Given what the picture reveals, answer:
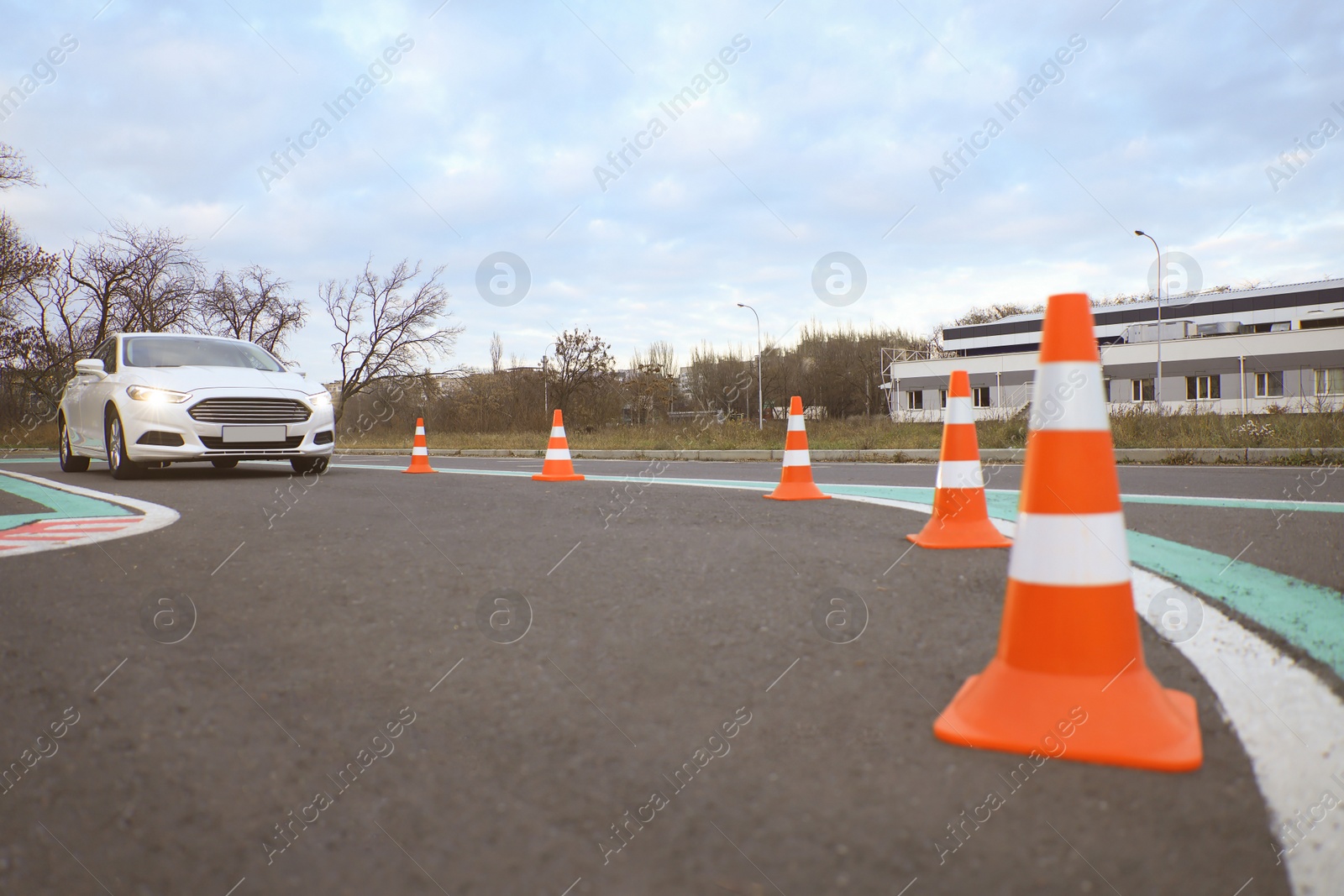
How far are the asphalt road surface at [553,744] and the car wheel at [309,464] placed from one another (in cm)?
577

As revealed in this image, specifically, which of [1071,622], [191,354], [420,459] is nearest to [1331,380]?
[420,459]

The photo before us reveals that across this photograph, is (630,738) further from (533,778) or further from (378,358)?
(378,358)

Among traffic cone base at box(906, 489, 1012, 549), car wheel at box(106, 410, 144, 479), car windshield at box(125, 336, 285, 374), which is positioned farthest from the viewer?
car windshield at box(125, 336, 285, 374)

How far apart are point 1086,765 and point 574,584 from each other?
2108 millimetres

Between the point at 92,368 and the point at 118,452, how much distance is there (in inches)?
58.7

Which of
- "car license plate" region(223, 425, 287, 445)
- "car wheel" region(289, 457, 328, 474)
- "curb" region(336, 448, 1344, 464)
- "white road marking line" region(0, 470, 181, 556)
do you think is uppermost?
"car license plate" region(223, 425, 287, 445)

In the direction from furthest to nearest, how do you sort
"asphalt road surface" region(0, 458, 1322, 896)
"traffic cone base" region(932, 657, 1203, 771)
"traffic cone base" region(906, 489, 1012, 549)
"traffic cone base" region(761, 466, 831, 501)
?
"traffic cone base" region(761, 466, 831, 501), "traffic cone base" region(906, 489, 1012, 549), "traffic cone base" region(932, 657, 1203, 771), "asphalt road surface" region(0, 458, 1322, 896)

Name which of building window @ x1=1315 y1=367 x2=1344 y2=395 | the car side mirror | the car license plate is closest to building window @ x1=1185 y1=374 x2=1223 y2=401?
building window @ x1=1315 y1=367 x2=1344 y2=395

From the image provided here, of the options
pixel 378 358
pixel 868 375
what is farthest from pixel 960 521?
pixel 868 375

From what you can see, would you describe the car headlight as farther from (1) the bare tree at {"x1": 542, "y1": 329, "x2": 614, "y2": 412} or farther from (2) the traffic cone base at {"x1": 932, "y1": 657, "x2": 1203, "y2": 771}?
(1) the bare tree at {"x1": 542, "y1": 329, "x2": 614, "y2": 412}

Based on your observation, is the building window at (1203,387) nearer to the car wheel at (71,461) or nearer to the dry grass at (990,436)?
the dry grass at (990,436)

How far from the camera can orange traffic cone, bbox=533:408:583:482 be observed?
8995mm

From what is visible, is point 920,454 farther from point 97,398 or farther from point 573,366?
point 573,366

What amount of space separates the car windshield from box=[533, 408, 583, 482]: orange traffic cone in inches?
129
